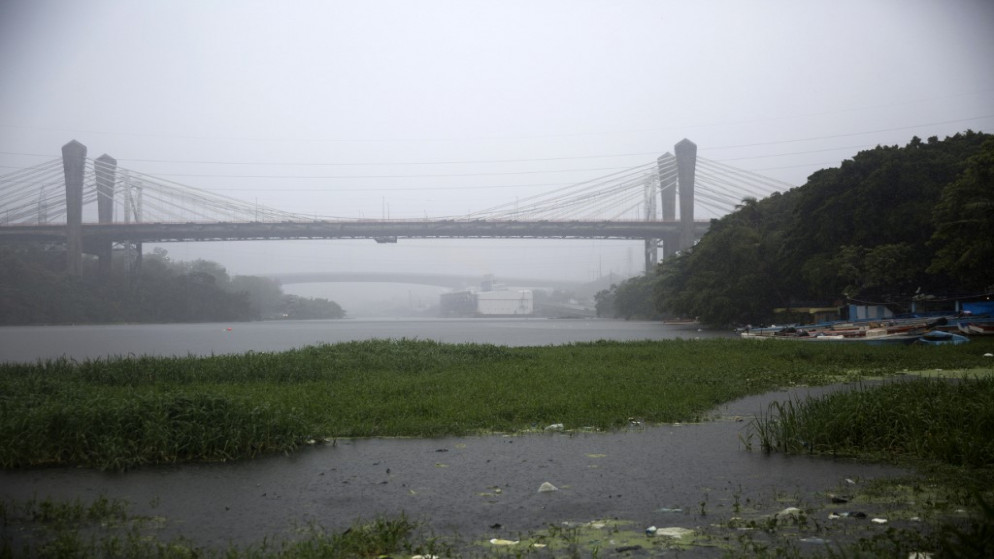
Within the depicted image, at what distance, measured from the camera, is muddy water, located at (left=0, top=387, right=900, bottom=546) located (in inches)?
215

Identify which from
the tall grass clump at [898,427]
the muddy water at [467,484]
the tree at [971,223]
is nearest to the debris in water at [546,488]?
the muddy water at [467,484]

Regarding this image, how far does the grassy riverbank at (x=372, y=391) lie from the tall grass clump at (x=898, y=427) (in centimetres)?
194

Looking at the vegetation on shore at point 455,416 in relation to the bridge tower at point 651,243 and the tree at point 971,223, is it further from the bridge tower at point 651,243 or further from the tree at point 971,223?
the bridge tower at point 651,243

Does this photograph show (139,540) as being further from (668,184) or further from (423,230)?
(668,184)

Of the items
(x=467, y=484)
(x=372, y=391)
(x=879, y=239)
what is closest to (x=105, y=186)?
(x=879, y=239)

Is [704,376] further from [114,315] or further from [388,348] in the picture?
[114,315]

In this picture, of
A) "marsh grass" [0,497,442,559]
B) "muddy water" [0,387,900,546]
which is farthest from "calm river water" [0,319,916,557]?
"marsh grass" [0,497,442,559]

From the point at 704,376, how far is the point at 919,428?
593 cm

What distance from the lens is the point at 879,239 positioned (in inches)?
1137

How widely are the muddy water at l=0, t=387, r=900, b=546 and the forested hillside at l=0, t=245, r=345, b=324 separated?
32.7 metres

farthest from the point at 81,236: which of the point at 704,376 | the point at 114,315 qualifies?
the point at 704,376

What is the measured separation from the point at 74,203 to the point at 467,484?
49481 millimetres

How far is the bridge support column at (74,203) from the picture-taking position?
148 ft

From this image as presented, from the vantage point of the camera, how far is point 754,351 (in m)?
18.1
